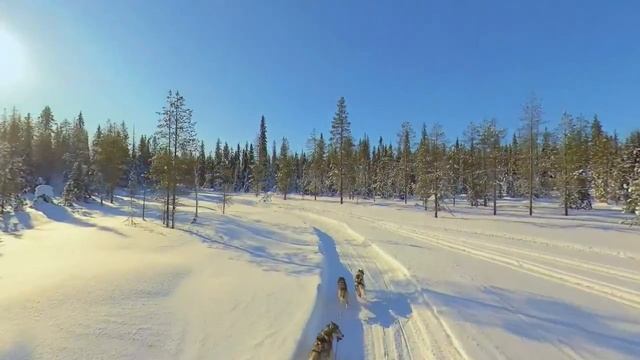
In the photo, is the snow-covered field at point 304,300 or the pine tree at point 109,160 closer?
the snow-covered field at point 304,300

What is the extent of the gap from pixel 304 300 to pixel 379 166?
65567mm

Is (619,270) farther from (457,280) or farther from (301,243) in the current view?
(301,243)

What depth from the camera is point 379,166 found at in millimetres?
74875

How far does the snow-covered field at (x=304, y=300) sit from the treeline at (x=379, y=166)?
16.0 m

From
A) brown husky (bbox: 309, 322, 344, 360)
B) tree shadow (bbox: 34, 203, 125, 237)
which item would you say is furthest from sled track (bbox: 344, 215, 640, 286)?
tree shadow (bbox: 34, 203, 125, 237)

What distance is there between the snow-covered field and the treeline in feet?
52.6

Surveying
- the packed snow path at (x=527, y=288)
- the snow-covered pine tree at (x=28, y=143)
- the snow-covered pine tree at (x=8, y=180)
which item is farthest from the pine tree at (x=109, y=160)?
the packed snow path at (x=527, y=288)

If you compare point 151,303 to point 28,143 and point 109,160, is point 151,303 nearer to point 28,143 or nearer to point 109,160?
point 109,160

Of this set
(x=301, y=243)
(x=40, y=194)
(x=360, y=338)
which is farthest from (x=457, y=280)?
(x=40, y=194)

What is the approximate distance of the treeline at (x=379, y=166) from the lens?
37.1m

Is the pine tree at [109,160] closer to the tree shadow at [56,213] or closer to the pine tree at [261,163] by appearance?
the tree shadow at [56,213]

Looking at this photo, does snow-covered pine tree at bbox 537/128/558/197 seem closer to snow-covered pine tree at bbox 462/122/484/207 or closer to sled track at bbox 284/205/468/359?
snow-covered pine tree at bbox 462/122/484/207

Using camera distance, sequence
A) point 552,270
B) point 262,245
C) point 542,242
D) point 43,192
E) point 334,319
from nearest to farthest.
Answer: point 334,319
point 552,270
point 262,245
point 542,242
point 43,192

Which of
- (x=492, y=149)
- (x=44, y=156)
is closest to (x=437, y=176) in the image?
(x=492, y=149)
